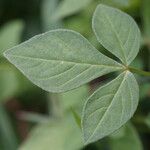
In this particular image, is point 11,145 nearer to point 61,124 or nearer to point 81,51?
point 61,124

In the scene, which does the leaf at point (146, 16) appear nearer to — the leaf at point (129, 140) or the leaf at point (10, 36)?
the leaf at point (129, 140)

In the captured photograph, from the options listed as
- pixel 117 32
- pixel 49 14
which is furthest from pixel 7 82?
pixel 117 32

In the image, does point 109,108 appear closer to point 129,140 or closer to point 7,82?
point 129,140

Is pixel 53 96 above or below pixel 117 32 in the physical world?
below

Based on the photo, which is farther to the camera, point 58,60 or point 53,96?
point 53,96

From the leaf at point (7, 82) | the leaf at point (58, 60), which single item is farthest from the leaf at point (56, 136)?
the leaf at point (58, 60)

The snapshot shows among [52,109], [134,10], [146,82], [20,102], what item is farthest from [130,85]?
[20,102]

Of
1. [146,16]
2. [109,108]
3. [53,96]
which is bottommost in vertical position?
[53,96]
